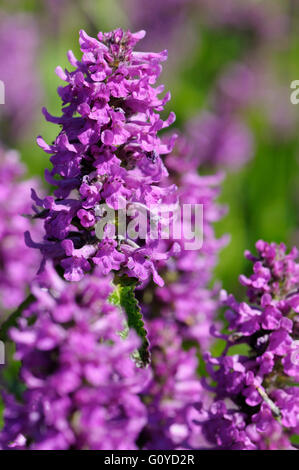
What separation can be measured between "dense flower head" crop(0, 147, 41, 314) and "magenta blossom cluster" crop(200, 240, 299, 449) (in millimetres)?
1322

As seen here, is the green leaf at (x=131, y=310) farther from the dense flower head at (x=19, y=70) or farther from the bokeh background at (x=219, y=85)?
the dense flower head at (x=19, y=70)

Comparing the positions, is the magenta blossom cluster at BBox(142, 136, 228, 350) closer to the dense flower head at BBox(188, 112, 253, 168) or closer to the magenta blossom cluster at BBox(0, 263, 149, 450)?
the magenta blossom cluster at BBox(0, 263, 149, 450)

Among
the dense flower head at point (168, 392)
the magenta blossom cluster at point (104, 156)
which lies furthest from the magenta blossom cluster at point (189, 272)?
the magenta blossom cluster at point (104, 156)

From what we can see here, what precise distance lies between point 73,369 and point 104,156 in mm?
778

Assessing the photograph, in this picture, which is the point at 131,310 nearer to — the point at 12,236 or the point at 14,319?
the point at 14,319

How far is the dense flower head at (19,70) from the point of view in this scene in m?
6.93

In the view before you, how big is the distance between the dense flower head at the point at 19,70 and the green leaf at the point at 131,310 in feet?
15.6

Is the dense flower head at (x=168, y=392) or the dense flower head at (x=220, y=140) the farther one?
the dense flower head at (x=220, y=140)

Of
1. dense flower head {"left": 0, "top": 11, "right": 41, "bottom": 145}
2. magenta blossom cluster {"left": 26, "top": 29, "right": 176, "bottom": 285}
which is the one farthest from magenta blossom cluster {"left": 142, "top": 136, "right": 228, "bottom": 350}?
dense flower head {"left": 0, "top": 11, "right": 41, "bottom": 145}

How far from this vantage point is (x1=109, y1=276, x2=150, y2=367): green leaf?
7.02 ft

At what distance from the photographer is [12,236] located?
351cm

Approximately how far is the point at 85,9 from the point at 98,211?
4325mm

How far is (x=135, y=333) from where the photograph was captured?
212 centimetres
